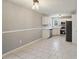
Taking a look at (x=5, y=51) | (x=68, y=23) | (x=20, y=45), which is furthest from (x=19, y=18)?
(x=68, y=23)

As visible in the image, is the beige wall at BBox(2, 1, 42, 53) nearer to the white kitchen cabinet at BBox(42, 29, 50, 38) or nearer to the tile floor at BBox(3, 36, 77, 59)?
the tile floor at BBox(3, 36, 77, 59)

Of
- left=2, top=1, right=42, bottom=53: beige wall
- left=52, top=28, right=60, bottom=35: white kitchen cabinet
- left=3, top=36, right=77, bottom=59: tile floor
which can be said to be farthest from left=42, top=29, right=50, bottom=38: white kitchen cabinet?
left=3, top=36, right=77, bottom=59: tile floor

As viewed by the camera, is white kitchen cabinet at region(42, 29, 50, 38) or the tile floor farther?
white kitchen cabinet at region(42, 29, 50, 38)

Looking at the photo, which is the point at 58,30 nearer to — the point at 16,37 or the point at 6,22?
the point at 16,37

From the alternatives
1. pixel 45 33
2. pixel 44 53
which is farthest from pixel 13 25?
pixel 45 33

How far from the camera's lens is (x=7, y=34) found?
390 centimetres

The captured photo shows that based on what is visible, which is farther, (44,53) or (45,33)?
(45,33)

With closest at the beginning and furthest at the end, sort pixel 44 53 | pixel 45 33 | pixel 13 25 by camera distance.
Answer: pixel 44 53, pixel 13 25, pixel 45 33

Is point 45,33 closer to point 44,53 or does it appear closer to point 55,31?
point 55,31

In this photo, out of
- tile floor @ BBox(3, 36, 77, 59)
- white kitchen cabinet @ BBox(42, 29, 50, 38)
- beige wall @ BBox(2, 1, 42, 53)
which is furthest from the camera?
white kitchen cabinet @ BBox(42, 29, 50, 38)

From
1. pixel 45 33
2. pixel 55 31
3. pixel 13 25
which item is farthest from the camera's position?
pixel 55 31

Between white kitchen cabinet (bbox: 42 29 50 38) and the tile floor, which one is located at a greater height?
white kitchen cabinet (bbox: 42 29 50 38)

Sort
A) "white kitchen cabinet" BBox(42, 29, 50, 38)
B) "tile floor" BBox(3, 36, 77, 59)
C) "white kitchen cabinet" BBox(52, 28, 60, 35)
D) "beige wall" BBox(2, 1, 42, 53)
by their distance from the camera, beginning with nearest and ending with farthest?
1. "tile floor" BBox(3, 36, 77, 59)
2. "beige wall" BBox(2, 1, 42, 53)
3. "white kitchen cabinet" BBox(42, 29, 50, 38)
4. "white kitchen cabinet" BBox(52, 28, 60, 35)

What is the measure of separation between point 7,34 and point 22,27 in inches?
53.1
